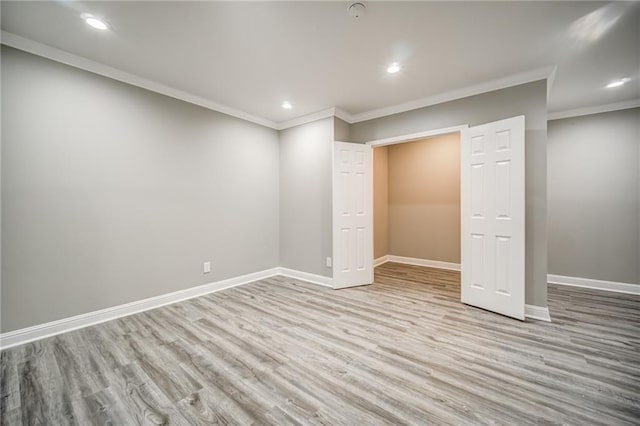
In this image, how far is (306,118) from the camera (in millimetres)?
4109

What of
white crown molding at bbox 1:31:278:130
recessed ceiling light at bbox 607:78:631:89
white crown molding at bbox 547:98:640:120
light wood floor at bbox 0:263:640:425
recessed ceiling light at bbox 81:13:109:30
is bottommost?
light wood floor at bbox 0:263:640:425

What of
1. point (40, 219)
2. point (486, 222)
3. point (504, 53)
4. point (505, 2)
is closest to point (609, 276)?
point (486, 222)

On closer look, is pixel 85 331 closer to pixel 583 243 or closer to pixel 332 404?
pixel 332 404

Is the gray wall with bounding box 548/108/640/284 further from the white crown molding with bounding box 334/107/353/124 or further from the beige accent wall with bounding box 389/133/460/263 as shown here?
the white crown molding with bounding box 334/107/353/124

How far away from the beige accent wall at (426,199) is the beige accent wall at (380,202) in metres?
0.12

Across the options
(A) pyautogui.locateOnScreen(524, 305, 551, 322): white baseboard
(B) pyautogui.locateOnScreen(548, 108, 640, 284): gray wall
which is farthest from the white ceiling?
(A) pyautogui.locateOnScreen(524, 305, 551, 322): white baseboard

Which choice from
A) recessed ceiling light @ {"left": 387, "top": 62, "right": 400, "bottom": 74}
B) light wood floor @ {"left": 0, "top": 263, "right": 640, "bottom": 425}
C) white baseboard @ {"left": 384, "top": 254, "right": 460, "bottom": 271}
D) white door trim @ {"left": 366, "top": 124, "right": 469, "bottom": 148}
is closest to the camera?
light wood floor @ {"left": 0, "top": 263, "right": 640, "bottom": 425}

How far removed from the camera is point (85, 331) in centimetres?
246

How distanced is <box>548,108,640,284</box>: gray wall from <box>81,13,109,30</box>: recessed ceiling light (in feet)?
19.4

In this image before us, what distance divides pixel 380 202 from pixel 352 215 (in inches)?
69.4

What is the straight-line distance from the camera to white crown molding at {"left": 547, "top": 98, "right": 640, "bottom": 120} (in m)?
3.44

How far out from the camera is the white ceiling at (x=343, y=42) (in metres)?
1.89

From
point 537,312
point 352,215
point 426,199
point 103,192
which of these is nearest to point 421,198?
point 426,199

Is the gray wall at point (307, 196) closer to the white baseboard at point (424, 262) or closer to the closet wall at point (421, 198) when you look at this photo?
the closet wall at point (421, 198)
